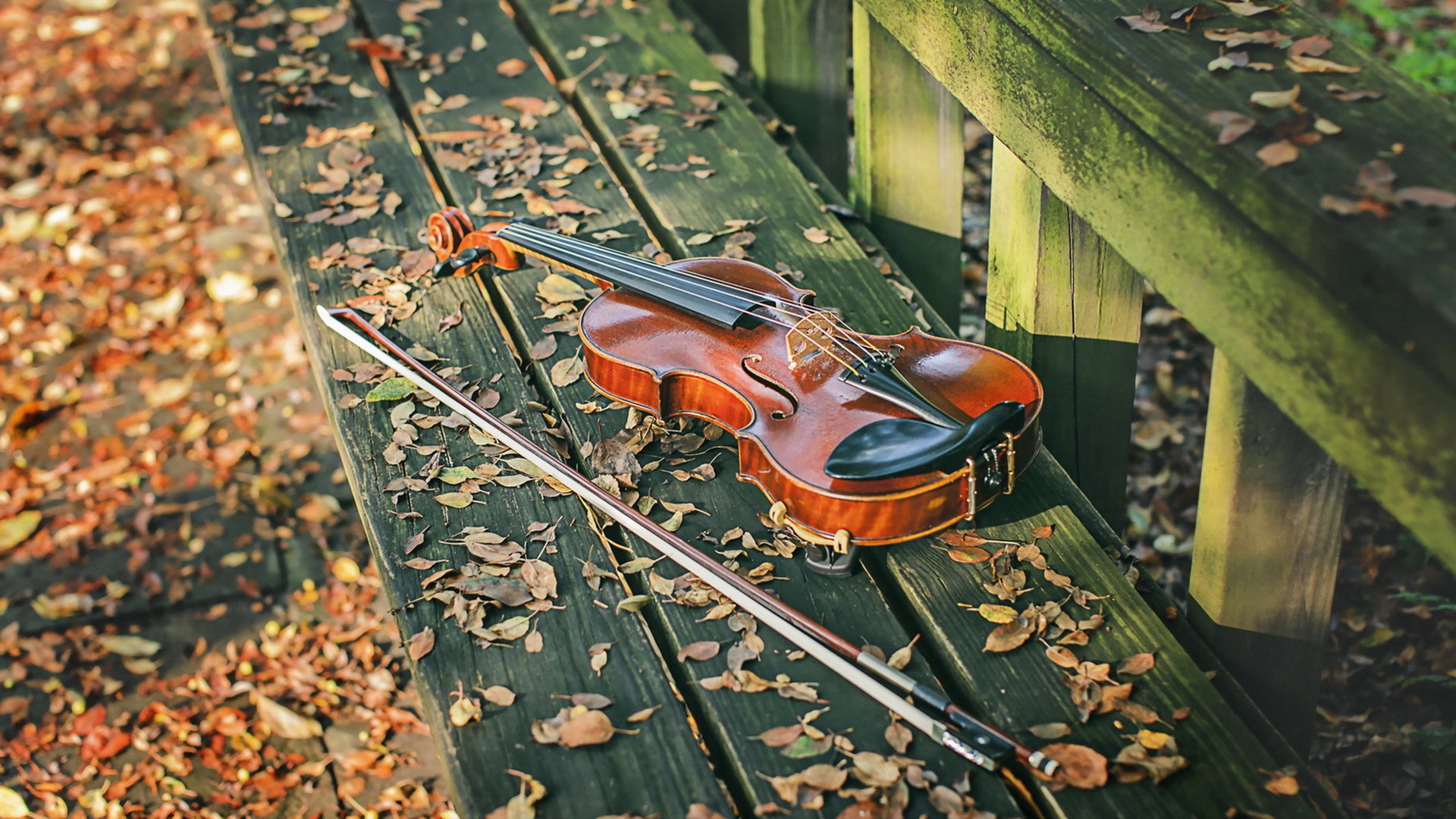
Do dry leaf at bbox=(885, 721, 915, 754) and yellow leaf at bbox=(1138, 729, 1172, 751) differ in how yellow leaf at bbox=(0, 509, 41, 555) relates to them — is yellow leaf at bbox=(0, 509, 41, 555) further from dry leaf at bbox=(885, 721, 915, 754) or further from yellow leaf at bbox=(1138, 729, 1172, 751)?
yellow leaf at bbox=(1138, 729, 1172, 751)

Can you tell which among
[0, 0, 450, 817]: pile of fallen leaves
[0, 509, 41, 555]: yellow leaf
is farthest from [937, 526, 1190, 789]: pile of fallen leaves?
[0, 509, 41, 555]: yellow leaf

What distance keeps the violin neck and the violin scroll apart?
2.6 inches

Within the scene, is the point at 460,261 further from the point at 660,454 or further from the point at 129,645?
the point at 129,645

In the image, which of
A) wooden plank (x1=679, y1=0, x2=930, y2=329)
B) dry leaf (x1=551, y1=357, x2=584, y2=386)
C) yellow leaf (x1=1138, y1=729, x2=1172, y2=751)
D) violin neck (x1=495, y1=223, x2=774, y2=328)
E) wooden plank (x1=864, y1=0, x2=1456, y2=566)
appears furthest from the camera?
wooden plank (x1=679, y1=0, x2=930, y2=329)

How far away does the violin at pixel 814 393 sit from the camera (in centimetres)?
196

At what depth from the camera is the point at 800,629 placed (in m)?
2.01

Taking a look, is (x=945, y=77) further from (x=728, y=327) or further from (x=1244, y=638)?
(x=1244, y=638)

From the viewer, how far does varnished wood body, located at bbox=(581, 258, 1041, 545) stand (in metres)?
2.00

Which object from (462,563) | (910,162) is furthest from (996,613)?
(910,162)

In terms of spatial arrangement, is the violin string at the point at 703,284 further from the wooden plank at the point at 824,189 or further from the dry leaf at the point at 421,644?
the dry leaf at the point at 421,644

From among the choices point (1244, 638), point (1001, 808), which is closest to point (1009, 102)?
point (1244, 638)

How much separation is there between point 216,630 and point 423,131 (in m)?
1.51

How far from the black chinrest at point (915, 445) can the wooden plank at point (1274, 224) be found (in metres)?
0.33

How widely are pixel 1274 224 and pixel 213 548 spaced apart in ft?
9.98
